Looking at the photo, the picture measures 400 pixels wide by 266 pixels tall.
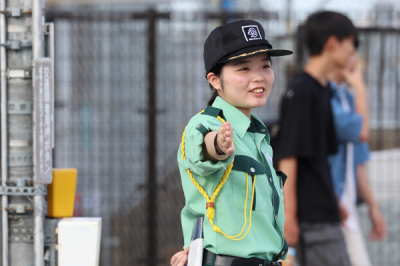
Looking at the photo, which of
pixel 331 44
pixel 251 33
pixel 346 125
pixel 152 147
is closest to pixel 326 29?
pixel 331 44

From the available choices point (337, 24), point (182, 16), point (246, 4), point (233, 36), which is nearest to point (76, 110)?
point (182, 16)

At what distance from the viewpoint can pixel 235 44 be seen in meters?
2.21

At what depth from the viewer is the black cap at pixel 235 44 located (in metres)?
2.20

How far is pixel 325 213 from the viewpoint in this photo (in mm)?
3889

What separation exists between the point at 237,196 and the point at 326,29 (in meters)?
2.40

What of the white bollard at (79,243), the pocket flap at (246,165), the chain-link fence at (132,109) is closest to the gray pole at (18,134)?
the white bollard at (79,243)

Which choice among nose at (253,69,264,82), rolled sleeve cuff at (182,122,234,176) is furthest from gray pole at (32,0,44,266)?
nose at (253,69,264,82)

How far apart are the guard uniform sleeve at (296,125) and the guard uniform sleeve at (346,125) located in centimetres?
38

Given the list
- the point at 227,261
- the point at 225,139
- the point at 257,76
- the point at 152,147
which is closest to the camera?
the point at 225,139

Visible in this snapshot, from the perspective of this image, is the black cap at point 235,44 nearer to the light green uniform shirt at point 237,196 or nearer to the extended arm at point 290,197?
the light green uniform shirt at point 237,196

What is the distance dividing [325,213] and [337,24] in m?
1.42

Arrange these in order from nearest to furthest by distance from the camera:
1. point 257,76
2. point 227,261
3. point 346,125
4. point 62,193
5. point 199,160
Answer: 1. point 199,160
2. point 227,261
3. point 257,76
4. point 62,193
5. point 346,125

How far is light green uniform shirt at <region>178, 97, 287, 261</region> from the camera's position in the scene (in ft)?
6.90

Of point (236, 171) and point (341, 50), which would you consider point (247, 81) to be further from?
point (341, 50)
